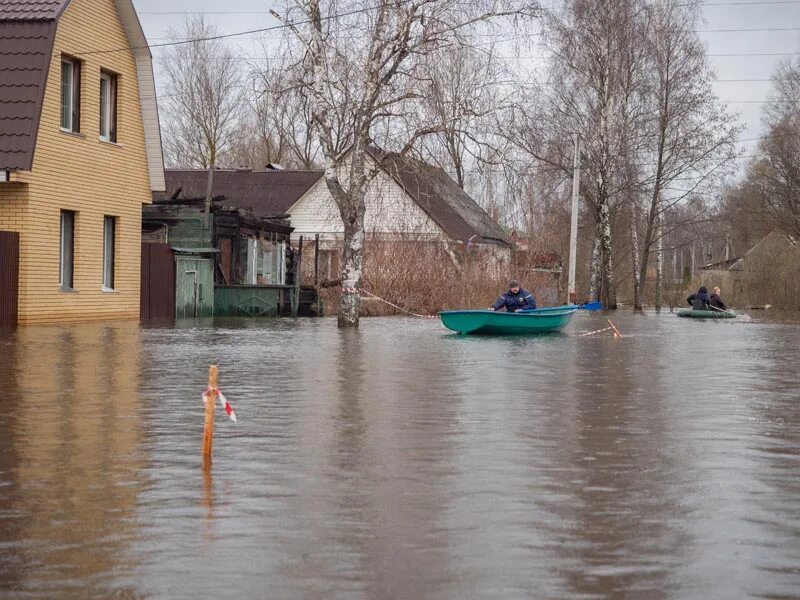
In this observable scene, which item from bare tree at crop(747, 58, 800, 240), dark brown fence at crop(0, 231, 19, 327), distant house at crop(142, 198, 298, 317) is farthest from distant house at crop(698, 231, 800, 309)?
dark brown fence at crop(0, 231, 19, 327)

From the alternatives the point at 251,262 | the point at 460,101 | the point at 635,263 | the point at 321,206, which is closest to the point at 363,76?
the point at 460,101

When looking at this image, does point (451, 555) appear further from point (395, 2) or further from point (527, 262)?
point (527, 262)

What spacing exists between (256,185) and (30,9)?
107 ft

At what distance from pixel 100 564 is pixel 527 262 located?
45.5 meters

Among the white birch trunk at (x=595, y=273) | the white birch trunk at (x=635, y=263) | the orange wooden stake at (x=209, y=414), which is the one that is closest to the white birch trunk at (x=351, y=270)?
the orange wooden stake at (x=209, y=414)

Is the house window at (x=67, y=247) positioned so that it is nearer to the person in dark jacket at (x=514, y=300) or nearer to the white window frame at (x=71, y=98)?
the white window frame at (x=71, y=98)

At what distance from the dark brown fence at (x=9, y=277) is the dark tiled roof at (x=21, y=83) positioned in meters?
1.65

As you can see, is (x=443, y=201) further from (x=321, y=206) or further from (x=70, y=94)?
(x=70, y=94)

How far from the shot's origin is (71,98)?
2944cm

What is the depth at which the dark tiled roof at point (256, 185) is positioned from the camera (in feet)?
192

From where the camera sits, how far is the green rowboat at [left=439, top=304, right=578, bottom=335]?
28.3 metres

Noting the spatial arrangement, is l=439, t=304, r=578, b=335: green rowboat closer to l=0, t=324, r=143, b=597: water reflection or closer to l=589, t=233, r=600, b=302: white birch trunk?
l=0, t=324, r=143, b=597: water reflection

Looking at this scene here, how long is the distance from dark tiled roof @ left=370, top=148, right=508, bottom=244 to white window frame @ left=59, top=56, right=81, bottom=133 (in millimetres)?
7011

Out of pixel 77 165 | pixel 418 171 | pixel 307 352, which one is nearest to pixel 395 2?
pixel 418 171
